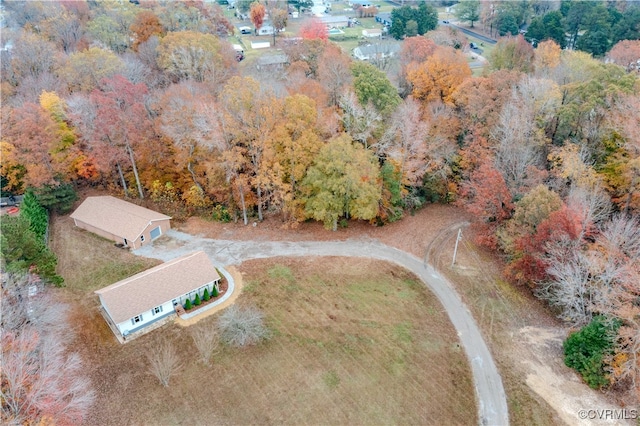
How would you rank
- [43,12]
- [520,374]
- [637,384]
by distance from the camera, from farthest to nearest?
[43,12] < [520,374] < [637,384]

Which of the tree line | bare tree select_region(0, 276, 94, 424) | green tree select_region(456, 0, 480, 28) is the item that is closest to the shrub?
the tree line

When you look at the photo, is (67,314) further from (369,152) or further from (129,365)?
(369,152)

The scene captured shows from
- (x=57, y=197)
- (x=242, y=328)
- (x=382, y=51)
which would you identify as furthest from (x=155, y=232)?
(x=382, y=51)

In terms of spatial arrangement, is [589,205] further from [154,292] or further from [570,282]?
[154,292]

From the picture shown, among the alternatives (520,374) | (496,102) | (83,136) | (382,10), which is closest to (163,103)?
(83,136)

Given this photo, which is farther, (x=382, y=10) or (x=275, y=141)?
(x=382, y=10)

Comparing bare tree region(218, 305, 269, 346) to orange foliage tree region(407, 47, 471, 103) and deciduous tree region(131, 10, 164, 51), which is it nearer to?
orange foliage tree region(407, 47, 471, 103)

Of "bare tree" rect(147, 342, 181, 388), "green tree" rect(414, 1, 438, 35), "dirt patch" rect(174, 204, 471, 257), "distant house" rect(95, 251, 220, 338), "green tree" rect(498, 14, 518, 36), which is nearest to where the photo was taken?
"bare tree" rect(147, 342, 181, 388)
